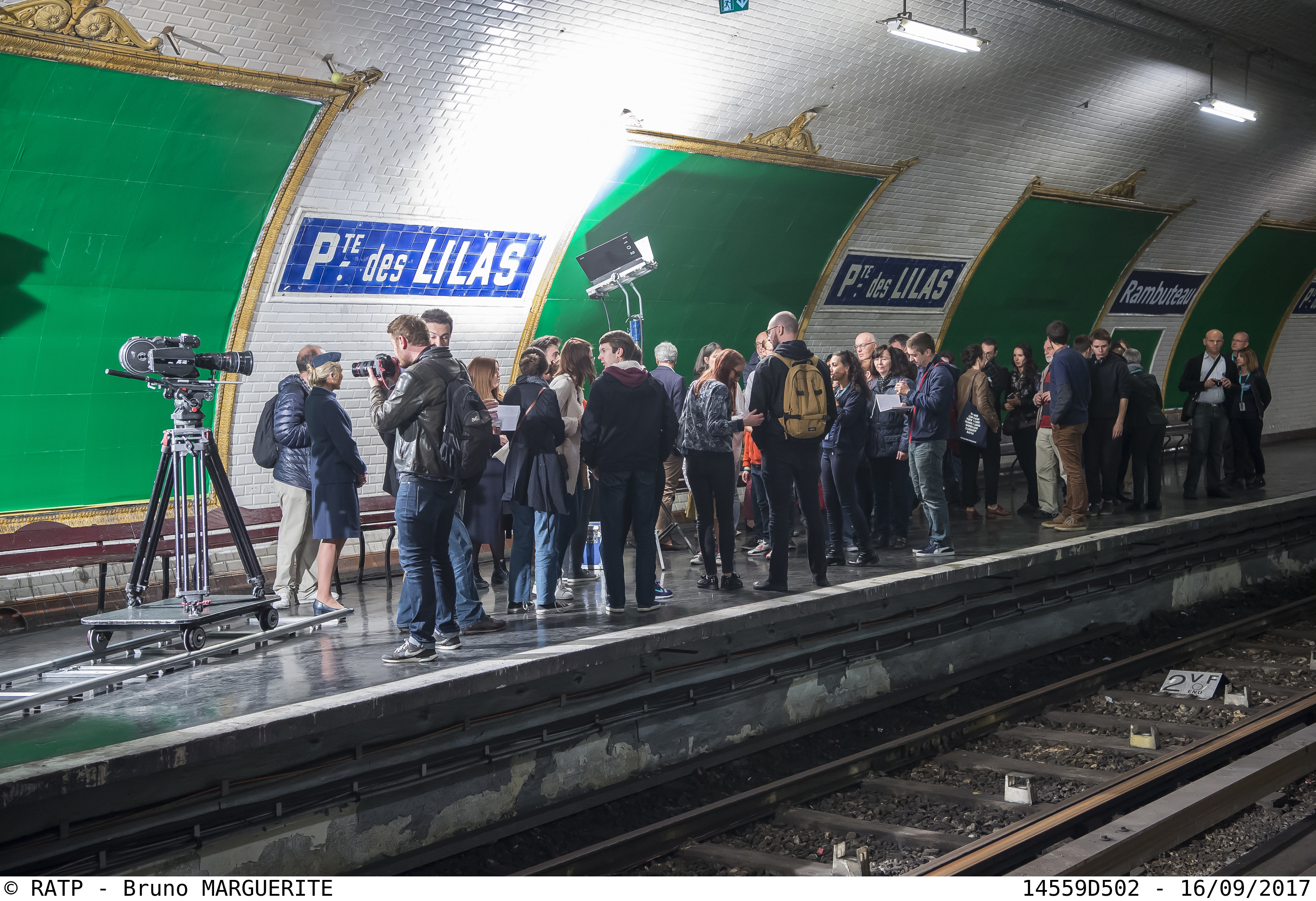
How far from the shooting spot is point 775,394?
7.53 meters

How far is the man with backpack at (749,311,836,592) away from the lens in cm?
747

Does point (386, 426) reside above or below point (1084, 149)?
below

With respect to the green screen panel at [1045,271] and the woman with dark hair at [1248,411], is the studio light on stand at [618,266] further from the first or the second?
the green screen panel at [1045,271]

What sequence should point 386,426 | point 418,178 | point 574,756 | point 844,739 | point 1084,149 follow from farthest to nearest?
1. point 1084,149
2. point 418,178
3. point 844,739
4. point 574,756
5. point 386,426

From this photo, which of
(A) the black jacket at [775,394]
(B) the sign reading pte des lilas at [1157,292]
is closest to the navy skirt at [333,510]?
(A) the black jacket at [775,394]

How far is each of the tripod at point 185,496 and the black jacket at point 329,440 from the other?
2.74 feet

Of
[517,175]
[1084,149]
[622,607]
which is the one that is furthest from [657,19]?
[1084,149]

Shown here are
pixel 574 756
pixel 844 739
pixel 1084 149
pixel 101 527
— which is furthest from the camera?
pixel 1084 149

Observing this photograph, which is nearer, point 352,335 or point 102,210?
point 102,210

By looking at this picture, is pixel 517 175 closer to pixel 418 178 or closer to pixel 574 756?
pixel 418 178

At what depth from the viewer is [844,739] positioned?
7301mm

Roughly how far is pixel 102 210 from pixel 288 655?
3.58m

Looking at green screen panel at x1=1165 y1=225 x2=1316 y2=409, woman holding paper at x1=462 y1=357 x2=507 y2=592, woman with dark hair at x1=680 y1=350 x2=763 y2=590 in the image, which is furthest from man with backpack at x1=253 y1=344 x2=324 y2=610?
green screen panel at x1=1165 y1=225 x2=1316 y2=409
